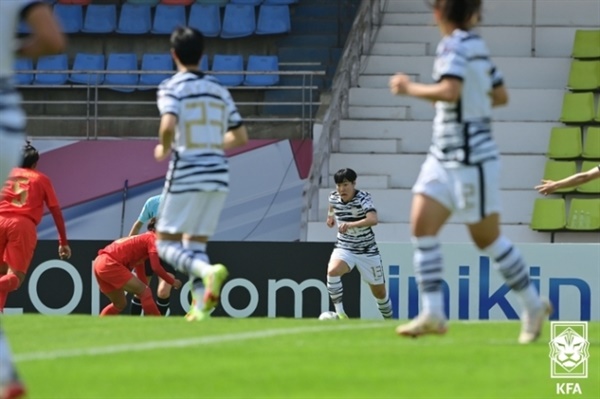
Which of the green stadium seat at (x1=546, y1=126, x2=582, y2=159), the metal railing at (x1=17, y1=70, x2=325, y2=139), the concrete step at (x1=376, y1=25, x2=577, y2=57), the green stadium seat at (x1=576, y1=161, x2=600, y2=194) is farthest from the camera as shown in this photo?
the concrete step at (x1=376, y1=25, x2=577, y2=57)

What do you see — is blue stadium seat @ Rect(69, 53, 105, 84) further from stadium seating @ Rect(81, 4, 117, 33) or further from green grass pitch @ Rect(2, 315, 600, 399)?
green grass pitch @ Rect(2, 315, 600, 399)

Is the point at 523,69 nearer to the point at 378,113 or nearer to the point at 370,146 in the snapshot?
the point at 378,113

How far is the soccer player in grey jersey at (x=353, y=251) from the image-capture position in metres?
18.1

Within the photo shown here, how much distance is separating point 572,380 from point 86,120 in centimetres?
1770

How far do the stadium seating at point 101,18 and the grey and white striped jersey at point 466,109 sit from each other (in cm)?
1948

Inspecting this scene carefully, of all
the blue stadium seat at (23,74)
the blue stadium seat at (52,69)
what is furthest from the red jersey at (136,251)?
the blue stadium seat at (23,74)

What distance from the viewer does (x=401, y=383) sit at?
24.9ft

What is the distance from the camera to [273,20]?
87.5 ft

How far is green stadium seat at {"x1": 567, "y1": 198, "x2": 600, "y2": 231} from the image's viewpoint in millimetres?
21812

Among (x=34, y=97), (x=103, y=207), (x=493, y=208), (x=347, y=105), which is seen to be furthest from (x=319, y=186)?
(x=493, y=208)

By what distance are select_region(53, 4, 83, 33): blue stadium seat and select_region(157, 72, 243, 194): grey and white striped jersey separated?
17313 millimetres

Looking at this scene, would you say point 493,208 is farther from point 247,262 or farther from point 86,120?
point 86,120

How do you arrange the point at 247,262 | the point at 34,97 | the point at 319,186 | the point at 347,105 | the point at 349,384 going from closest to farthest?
the point at 349,384 → the point at 247,262 → the point at 319,186 → the point at 347,105 → the point at 34,97

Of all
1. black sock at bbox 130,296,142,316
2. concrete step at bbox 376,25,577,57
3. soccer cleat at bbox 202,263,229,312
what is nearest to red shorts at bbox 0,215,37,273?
black sock at bbox 130,296,142,316
